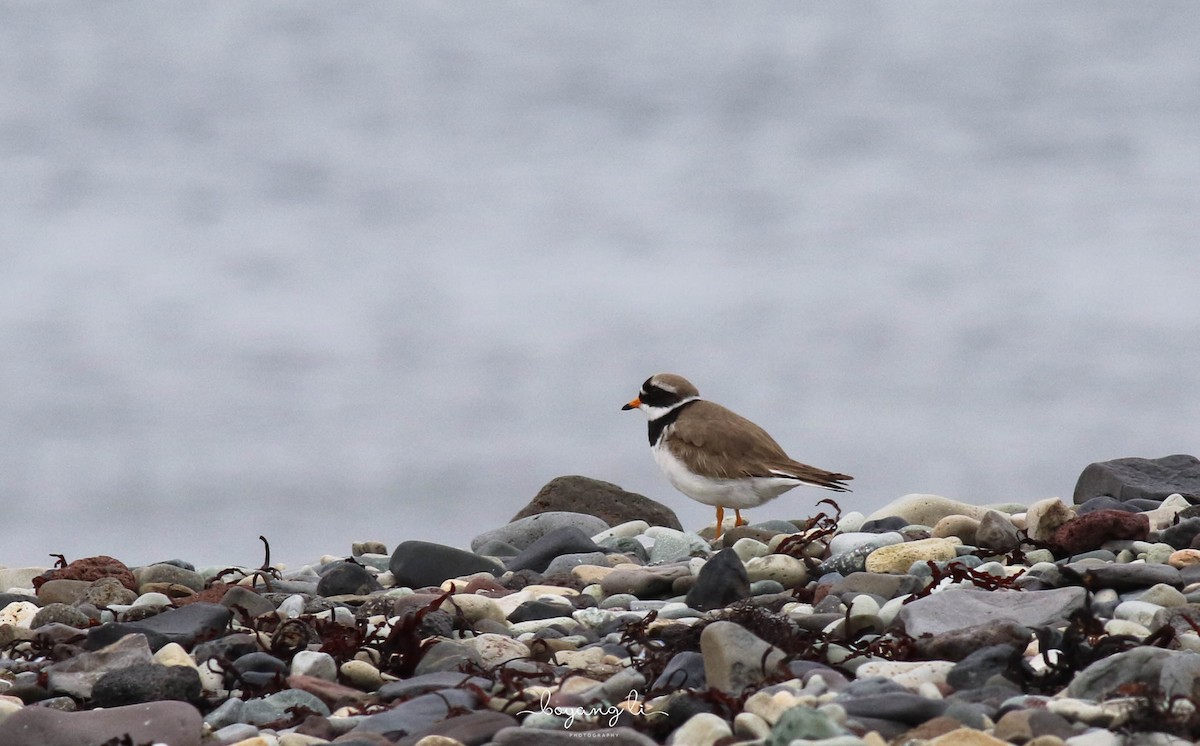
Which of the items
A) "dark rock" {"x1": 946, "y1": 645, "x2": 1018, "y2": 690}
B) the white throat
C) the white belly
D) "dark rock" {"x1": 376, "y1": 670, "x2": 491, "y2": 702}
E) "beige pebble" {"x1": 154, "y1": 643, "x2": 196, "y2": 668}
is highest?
the white throat

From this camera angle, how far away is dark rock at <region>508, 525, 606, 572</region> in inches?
361

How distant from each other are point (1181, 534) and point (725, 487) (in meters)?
3.19

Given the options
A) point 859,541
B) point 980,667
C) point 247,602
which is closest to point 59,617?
point 247,602

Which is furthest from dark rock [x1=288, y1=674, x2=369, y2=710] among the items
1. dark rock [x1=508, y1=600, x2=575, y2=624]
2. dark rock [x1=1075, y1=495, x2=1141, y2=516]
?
dark rock [x1=1075, y1=495, x2=1141, y2=516]

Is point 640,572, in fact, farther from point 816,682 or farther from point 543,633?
point 816,682

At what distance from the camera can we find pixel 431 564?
865 cm

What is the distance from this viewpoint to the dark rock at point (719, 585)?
7129 mm

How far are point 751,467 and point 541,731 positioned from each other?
5.46 m

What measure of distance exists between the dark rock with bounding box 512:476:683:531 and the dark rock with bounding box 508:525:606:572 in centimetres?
227

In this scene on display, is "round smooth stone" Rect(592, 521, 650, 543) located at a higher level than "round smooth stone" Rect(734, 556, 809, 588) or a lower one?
higher

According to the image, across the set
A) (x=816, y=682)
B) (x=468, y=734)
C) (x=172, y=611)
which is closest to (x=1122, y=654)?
(x=816, y=682)

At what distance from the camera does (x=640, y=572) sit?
768cm

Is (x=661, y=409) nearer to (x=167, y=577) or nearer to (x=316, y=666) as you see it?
(x=167, y=577)

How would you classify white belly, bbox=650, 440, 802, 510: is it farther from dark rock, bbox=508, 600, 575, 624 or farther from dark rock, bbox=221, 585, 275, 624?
dark rock, bbox=221, 585, 275, 624
